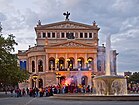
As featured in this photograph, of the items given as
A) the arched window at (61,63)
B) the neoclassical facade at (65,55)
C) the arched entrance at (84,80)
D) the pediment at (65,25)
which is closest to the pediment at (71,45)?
the neoclassical facade at (65,55)

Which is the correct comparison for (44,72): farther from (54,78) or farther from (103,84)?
(103,84)

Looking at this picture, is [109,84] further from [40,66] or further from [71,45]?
[40,66]

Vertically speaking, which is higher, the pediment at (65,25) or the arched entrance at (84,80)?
the pediment at (65,25)

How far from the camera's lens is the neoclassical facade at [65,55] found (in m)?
113

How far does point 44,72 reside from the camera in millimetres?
117500

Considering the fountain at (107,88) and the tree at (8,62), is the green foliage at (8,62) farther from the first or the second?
the fountain at (107,88)

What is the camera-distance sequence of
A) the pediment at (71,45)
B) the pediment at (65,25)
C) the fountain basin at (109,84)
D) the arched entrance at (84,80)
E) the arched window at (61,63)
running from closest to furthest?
the fountain basin at (109,84)
the arched entrance at (84,80)
the pediment at (71,45)
the arched window at (61,63)
the pediment at (65,25)

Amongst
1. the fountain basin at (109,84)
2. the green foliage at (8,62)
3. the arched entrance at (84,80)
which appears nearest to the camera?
the fountain basin at (109,84)

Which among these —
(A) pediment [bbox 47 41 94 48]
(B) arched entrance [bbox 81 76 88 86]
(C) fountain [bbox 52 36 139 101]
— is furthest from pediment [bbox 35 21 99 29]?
(C) fountain [bbox 52 36 139 101]

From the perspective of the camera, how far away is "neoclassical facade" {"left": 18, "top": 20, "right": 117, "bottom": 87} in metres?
113

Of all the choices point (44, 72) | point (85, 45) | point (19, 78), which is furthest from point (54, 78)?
point (19, 78)

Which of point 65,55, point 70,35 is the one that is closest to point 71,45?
point 65,55

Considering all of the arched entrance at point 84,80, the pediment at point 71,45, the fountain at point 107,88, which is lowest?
the fountain at point 107,88

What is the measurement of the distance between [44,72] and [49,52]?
20.9ft
